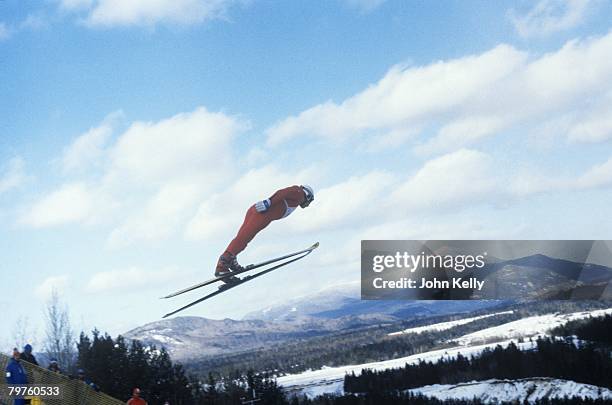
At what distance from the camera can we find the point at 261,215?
26156mm

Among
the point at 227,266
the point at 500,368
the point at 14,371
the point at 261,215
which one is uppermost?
the point at 261,215

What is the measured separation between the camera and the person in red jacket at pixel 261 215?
2531cm

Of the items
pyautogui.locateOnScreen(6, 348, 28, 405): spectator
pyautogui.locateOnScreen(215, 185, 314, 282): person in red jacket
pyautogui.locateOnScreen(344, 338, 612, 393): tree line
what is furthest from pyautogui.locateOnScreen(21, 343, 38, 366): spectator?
pyautogui.locateOnScreen(344, 338, 612, 393): tree line

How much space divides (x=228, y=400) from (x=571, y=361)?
88439 mm

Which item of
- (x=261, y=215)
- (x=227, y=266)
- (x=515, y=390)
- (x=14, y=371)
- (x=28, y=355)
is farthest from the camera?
(x=515, y=390)

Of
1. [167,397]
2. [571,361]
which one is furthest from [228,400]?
[571,361]

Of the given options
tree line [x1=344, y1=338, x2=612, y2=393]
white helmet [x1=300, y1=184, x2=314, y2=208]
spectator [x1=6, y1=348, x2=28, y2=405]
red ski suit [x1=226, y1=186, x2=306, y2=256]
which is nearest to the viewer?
spectator [x1=6, y1=348, x2=28, y2=405]

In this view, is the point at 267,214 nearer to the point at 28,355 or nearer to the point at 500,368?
the point at 28,355

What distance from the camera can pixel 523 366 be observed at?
166 m

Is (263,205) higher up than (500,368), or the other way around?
(263,205)

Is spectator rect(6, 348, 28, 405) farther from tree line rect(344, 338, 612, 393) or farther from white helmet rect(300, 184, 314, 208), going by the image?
tree line rect(344, 338, 612, 393)

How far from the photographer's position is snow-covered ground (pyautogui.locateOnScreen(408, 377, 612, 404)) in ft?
477

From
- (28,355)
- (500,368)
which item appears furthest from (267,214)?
(500,368)

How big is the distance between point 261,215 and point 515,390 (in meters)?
142
